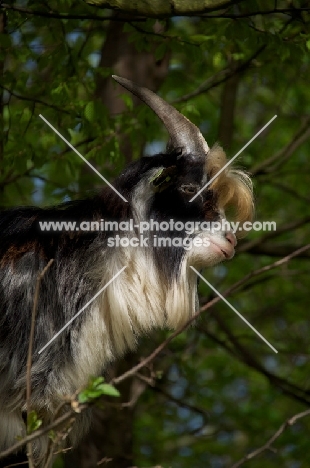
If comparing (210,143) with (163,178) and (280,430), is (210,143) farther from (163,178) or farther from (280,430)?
(280,430)

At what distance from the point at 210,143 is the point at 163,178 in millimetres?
2781

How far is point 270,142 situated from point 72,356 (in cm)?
617

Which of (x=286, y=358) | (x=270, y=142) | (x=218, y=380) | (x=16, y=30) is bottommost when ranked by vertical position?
(x=286, y=358)

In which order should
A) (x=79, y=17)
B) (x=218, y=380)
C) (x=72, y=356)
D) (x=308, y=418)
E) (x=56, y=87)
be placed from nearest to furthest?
(x=72, y=356), (x=79, y=17), (x=56, y=87), (x=218, y=380), (x=308, y=418)

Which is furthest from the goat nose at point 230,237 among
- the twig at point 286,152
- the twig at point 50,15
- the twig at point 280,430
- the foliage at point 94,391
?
the twig at point 286,152

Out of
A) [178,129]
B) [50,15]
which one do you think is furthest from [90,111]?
[178,129]

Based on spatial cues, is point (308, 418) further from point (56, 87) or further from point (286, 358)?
point (56, 87)

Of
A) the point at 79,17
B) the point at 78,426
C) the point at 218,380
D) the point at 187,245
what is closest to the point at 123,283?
the point at 187,245

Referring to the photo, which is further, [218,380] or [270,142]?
[270,142]

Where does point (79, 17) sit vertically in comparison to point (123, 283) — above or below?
above

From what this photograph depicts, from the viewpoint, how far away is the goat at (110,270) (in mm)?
5332

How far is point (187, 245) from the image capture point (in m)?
5.42

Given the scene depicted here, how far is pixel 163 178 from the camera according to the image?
5.41m

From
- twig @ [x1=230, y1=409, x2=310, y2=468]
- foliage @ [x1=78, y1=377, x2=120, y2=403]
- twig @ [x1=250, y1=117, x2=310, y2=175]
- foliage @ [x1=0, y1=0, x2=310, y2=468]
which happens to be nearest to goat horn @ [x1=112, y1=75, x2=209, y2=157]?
foliage @ [x1=0, y1=0, x2=310, y2=468]
